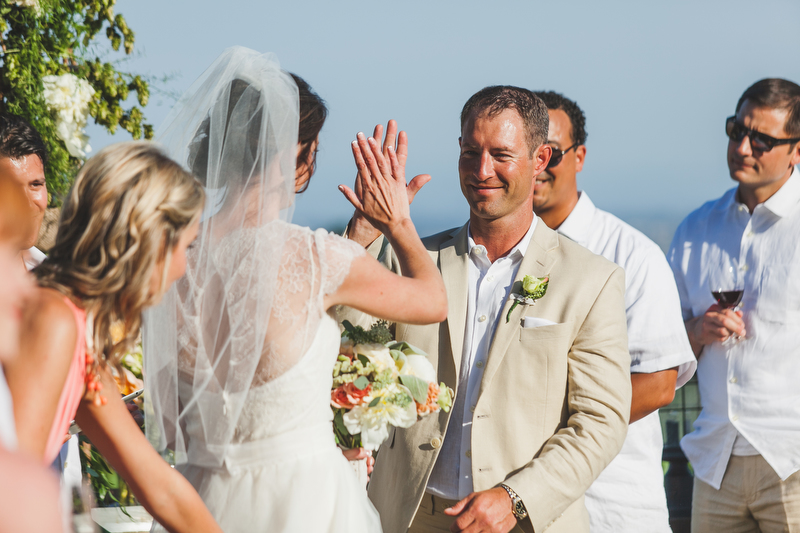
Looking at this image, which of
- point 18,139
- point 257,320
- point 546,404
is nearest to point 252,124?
point 257,320

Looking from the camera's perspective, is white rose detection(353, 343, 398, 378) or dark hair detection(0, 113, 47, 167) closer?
white rose detection(353, 343, 398, 378)

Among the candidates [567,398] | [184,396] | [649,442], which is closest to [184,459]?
[184,396]

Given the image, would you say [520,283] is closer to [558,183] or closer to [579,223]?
[579,223]

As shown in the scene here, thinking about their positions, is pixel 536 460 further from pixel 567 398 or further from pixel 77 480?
pixel 77 480

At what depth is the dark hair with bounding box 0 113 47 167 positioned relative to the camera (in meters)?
3.71

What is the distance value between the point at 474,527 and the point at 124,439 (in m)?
1.30

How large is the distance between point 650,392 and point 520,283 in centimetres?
95

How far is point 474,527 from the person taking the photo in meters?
2.66

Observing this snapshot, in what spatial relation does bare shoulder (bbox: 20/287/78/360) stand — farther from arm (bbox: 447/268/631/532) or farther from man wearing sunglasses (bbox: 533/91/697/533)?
man wearing sunglasses (bbox: 533/91/697/533)

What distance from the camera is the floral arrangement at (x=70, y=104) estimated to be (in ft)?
14.1

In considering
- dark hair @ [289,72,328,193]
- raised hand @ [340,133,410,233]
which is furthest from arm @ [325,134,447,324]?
dark hair @ [289,72,328,193]

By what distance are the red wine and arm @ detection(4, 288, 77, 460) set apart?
11.5 ft

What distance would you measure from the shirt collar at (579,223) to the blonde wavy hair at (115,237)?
2.72 meters

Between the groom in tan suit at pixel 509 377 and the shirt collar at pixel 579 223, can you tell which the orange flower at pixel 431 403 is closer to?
the groom in tan suit at pixel 509 377
